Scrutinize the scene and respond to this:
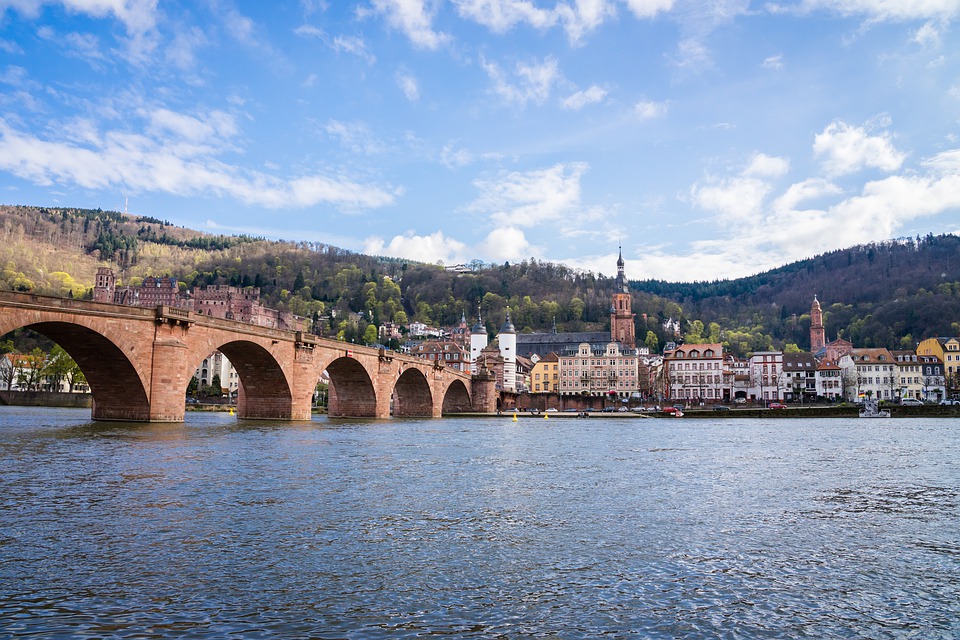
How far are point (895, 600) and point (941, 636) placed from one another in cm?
130

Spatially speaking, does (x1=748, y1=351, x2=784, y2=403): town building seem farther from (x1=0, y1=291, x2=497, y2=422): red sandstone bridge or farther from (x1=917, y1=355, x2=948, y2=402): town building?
(x1=0, y1=291, x2=497, y2=422): red sandstone bridge

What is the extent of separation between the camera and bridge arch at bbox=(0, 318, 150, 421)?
35069 millimetres

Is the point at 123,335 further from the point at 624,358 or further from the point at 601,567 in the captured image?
the point at 624,358

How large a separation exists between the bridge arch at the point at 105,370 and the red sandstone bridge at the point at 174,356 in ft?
0.17

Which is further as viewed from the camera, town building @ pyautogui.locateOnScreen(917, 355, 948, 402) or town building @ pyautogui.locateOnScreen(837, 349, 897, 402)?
town building @ pyautogui.locateOnScreen(837, 349, 897, 402)

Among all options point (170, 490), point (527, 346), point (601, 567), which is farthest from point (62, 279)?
point (601, 567)

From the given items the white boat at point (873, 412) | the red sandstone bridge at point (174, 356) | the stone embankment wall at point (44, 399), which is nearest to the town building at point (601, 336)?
the white boat at point (873, 412)

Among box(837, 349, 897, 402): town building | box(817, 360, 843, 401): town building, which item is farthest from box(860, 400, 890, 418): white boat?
box(817, 360, 843, 401): town building

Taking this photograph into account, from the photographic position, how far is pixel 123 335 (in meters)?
36.0

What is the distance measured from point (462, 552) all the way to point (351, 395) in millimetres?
56909

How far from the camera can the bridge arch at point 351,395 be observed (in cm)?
6363

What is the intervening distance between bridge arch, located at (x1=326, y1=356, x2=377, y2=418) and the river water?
1623 inches

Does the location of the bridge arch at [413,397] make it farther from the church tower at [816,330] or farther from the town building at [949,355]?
the church tower at [816,330]

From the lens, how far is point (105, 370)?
38.2m
